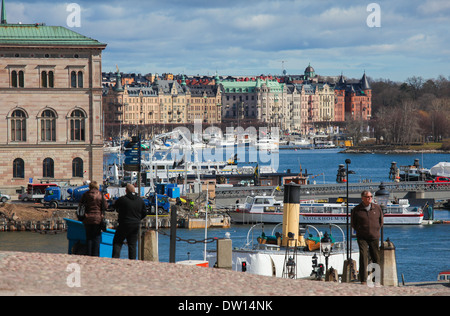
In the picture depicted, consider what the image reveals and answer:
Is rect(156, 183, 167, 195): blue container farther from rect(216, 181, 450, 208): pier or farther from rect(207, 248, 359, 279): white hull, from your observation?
rect(207, 248, 359, 279): white hull

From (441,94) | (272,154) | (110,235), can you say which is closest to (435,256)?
(110,235)

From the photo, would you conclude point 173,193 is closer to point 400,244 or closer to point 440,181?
point 400,244

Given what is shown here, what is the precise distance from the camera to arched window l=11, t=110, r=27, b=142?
157 ft

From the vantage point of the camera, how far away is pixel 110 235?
1664 centimetres

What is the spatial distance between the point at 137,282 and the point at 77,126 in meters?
37.0

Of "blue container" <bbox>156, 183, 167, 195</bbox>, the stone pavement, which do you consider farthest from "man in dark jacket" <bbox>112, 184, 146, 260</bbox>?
"blue container" <bbox>156, 183, 167, 195</bbox>

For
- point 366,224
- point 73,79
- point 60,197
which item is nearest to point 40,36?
point 73,79

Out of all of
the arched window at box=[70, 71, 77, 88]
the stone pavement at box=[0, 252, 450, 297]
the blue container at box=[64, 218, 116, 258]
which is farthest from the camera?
the arched window at box=[70, 71, 77, 88]

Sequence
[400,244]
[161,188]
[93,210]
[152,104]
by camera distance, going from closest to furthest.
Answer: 1. [93,210]
2. [400,244]
3. [161,188]
4. [152,104]

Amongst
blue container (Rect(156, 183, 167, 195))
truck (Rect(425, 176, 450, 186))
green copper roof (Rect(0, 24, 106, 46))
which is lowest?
truck (Rect(425, 176, 450, 186))

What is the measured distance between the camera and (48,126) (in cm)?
4806

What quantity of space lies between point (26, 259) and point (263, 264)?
41.6ft

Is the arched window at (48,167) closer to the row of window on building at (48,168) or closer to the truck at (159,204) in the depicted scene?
the row of window on building at (48,168)
